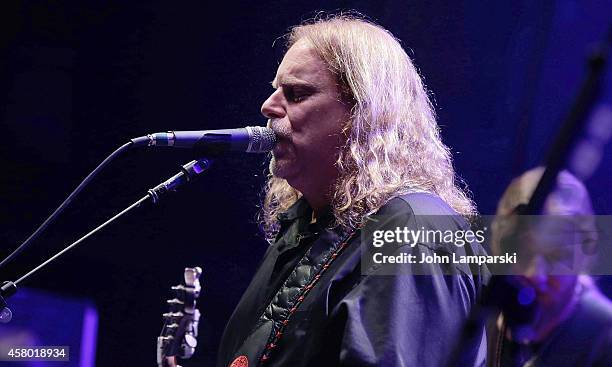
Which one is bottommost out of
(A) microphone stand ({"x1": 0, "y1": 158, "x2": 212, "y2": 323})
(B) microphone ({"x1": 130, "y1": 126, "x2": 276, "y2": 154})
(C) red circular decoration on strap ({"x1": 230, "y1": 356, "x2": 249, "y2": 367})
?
(C) red circular decoration on strap ({"x1": 230, "y1": 356, "x2": 249, "y2": 367})

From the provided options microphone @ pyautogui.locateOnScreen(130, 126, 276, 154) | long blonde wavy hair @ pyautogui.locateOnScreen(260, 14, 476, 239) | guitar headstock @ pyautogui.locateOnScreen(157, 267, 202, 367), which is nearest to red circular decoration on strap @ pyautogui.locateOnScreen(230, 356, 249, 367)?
guitar headstock @ pyautogui.locateOnScreen(157, 267, 202, 367)

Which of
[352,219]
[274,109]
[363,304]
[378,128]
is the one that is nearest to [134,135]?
[274,109]

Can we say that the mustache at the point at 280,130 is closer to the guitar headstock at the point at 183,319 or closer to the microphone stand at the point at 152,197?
the microphone stand at the point at 152,197

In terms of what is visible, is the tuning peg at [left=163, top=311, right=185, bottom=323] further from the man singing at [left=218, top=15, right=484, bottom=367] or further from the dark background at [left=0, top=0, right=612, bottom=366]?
the dark background at [left=0, top=0, right=612, bottom=366]

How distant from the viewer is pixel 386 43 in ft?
6.58

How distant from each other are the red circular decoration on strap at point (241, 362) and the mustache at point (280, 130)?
1.83ft

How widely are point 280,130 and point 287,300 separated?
44cm

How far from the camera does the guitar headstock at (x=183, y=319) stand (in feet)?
5.32

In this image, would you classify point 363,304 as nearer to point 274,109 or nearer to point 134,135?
point 274,109

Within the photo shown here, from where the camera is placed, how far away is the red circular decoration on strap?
1.69 metres

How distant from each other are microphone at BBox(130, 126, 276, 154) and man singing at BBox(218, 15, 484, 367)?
8cm

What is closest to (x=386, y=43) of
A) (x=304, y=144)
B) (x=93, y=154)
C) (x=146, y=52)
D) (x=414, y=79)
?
(x=414, y=79)

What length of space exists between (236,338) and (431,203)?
634 millimetres

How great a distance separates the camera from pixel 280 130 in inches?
74.0
